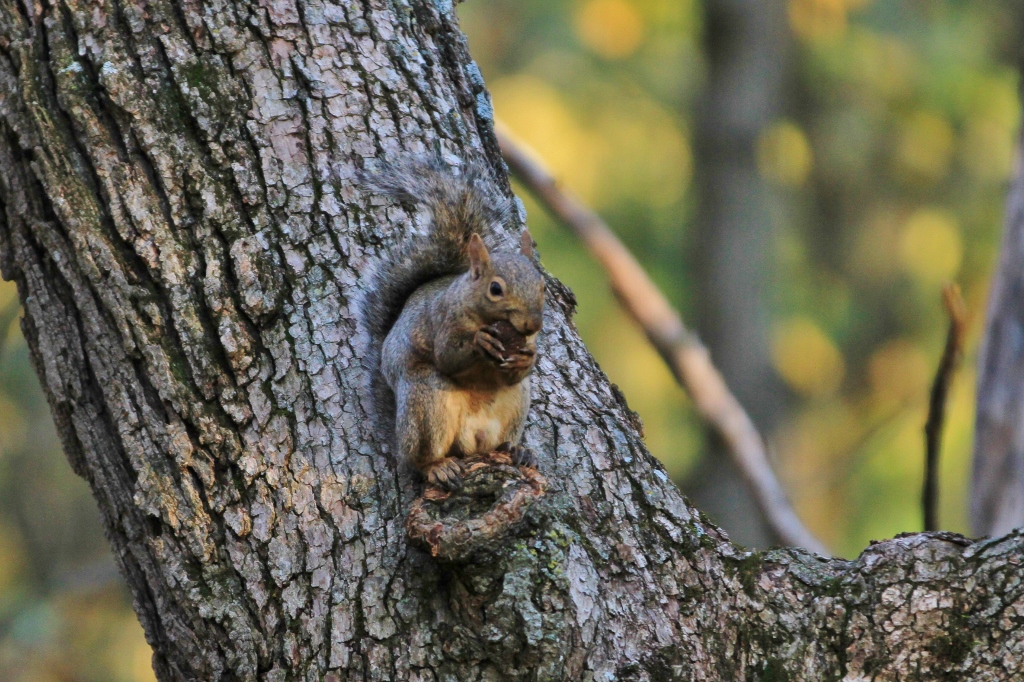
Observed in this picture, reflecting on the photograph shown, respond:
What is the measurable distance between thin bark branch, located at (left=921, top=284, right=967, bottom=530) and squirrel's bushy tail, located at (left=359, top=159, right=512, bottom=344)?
1121mm

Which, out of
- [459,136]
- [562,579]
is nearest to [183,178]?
[459,136]

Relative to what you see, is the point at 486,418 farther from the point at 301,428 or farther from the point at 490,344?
the point at 301,428

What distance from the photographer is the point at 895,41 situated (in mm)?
8531

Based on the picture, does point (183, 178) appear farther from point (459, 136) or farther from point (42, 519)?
point (42, 519)

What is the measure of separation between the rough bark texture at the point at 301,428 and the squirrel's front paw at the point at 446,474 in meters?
0.05

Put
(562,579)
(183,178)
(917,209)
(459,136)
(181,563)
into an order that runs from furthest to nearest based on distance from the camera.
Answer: (917,209) → (459,136) → (183,178) → (181,563) → (562,579)

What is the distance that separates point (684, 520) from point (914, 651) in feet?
1.41

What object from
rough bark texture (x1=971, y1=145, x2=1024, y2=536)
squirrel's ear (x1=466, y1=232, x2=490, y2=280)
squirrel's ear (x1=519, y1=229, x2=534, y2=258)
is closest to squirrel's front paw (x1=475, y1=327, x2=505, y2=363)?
squirrel's ear (x1=466, y1=232, x2=490, y2=280)

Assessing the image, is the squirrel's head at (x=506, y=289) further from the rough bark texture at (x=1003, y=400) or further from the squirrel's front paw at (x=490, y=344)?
the rough bark texture at (x=1003, y=400)

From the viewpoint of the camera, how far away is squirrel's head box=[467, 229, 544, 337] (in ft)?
6.64

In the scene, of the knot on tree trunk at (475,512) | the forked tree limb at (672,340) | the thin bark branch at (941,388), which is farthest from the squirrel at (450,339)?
the forked tree limb at (672,340)

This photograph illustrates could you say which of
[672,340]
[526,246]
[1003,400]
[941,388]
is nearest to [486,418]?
[526,246]

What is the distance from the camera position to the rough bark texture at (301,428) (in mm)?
1705

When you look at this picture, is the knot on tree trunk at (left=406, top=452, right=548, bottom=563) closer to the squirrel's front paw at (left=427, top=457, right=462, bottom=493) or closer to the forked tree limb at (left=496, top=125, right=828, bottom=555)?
the squirrel's front paw at (left=427, top=457, right=462, bottom=493)
